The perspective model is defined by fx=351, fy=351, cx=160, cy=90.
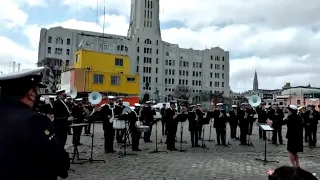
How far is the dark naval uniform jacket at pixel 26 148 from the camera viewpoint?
2330mm

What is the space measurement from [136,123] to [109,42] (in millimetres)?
96658

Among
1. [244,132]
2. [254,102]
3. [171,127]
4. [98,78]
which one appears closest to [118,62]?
[98,78]

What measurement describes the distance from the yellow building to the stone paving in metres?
26.5

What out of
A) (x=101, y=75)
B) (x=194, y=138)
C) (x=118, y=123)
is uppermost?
(x=101, y=75)

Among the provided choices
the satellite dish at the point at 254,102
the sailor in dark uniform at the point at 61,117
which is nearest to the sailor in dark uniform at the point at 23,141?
the sailor in dark uniform at the point at 61,117

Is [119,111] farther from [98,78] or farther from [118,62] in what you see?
[118,62]

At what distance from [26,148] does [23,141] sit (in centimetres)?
5

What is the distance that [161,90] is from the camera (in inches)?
4513

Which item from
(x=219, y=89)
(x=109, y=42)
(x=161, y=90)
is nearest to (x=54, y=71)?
(x=109, y=42)

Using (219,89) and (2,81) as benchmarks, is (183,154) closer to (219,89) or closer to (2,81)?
(2,81)

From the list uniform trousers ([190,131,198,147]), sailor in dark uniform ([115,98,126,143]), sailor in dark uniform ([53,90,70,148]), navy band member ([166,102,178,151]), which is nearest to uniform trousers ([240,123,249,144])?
uniform trousers ([190,131,198,147])

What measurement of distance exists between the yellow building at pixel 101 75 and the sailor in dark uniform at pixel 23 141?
3867 cm

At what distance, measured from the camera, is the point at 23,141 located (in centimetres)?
235

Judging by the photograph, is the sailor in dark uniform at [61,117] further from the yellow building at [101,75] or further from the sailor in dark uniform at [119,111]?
the yellow building at [101,75]
